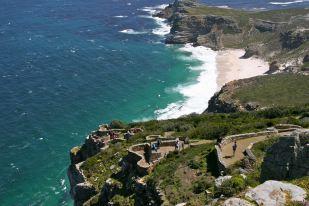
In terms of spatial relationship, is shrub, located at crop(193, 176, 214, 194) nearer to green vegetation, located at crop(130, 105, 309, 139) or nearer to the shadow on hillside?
the shadow on hillside

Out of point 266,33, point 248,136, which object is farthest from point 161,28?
point 248,136

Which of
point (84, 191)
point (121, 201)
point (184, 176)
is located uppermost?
point (184, 176)

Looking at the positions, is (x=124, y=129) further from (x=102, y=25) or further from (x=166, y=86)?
(x=102, y=25)

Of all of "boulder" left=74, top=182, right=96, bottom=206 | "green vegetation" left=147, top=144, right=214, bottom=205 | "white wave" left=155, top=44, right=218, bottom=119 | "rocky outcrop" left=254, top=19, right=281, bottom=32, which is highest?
"green vegetation" left=147, top=144, right=214, bottom=205

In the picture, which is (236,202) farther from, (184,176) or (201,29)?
(201,29)

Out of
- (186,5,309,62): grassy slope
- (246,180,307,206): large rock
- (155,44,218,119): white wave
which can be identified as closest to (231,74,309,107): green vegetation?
(155,44,218,119): white wave

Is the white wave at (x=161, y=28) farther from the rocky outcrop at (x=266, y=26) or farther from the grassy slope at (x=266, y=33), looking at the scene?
the rocky outcrop at (x=266, y=26)
